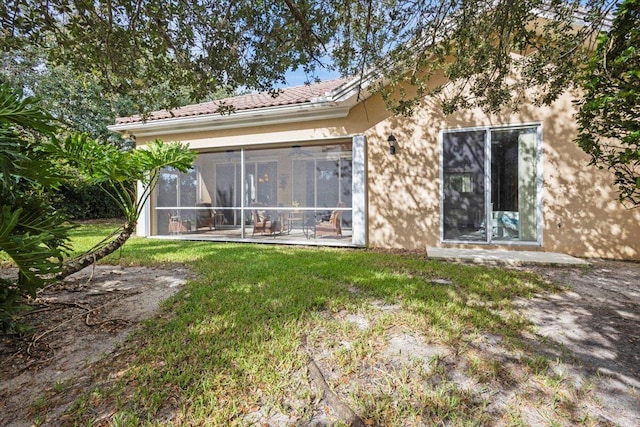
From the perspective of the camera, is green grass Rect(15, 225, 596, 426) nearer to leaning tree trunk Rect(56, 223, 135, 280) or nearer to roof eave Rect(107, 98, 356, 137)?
leaning tree trunk Rect(56, 223, 135, 280)

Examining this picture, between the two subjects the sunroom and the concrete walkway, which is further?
the sunroom

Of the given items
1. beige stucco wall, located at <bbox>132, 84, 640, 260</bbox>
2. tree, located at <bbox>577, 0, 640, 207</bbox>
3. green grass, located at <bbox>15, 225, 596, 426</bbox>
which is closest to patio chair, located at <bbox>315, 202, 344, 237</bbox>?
beige stucco wall, located at <bbox>132, 84, 640, 260</bbox>

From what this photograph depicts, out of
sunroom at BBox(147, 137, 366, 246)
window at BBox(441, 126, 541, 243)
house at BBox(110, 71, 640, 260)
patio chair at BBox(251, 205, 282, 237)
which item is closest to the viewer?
house at BBox(110, 71, 640, 260)

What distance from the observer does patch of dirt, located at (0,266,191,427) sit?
2.27m

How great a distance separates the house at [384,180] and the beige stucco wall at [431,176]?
0.02 meters

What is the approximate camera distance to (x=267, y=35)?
4.00 metres

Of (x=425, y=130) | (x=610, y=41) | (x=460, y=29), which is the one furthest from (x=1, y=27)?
(x=425, y=130)

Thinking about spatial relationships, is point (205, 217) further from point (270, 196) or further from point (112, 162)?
point (112, 162)

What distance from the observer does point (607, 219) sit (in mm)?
6457

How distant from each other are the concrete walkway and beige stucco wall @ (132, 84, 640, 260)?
48cm

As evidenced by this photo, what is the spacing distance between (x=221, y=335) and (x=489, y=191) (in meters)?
6.59

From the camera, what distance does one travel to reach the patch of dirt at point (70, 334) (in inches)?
89.2

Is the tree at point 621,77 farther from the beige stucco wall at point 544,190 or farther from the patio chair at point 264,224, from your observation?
the patio chair at point 264,224

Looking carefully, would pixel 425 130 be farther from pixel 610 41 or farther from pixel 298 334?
pixel 298 334
